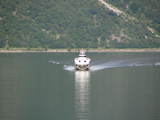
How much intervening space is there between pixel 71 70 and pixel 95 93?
148ft

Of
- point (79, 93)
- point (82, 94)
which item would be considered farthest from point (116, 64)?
point (82, 94)

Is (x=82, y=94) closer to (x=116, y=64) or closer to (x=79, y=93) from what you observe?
(x=79, y=93)

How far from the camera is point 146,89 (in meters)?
110

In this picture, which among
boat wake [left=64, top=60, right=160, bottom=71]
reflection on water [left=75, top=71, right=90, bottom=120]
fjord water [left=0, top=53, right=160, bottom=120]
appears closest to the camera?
fjord water [left=0, top=53, right=160, bottom=120]

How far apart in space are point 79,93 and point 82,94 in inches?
46.9

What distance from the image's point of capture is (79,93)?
349 ft

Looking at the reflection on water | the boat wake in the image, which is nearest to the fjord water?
the reflection on water

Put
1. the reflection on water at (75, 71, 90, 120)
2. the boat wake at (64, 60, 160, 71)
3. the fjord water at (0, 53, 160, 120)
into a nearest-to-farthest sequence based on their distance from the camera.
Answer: the fjord water at (0, 53, 160, 120)
the reflection on water at (75, 71, 90, 120)
the boat wake at (64, 60, 160, 71)

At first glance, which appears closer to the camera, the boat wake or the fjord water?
the fjord water

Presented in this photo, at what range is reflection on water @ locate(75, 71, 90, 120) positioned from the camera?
8749cm

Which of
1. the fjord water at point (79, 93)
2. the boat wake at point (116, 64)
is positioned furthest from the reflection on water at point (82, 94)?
the boat wake at point (116, 64)

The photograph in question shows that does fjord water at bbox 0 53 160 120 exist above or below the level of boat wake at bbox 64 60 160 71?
below

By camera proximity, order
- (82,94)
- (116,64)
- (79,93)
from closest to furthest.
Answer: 1. (82,94)
2. (79,93)
3. (116,64)

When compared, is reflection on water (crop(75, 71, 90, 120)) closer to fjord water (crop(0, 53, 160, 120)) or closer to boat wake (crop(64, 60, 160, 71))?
fjord water (crop(0, 53, 160, 120))
